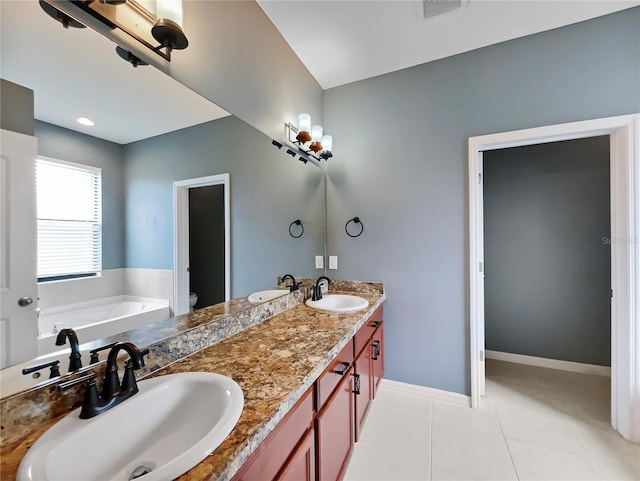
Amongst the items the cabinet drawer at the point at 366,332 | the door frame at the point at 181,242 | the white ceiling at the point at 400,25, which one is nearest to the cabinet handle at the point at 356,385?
the cabinet drawer at the point at 366,332

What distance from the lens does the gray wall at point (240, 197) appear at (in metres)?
0.99

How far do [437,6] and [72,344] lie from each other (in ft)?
8.09

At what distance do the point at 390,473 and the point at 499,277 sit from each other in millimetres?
2311

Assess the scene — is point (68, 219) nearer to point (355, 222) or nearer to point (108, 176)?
point (108, 176)

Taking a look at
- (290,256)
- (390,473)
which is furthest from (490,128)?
(390,473)

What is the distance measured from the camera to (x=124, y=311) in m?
0.92

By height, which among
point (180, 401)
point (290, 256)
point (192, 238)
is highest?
point (192, 238)

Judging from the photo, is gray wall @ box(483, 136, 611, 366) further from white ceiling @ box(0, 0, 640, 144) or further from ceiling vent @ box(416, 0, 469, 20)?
ceiling vent @ box(416, 0, 469, 20)

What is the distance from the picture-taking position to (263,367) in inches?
38.6

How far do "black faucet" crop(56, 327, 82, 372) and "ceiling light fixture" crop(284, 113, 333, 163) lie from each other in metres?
1.70

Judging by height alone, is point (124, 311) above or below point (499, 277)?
above

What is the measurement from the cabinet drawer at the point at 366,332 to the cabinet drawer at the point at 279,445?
23.8 inches

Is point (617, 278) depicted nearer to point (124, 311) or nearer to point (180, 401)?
point (180, 401)

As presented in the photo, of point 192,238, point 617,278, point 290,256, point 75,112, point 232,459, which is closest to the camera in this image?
point 232,459
